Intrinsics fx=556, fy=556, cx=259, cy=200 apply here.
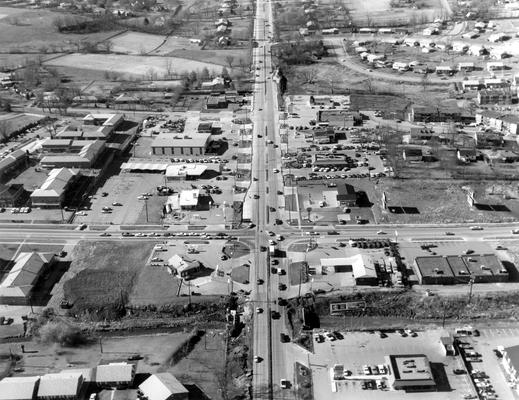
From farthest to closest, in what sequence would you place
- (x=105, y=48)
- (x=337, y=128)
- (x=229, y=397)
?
(x=105, y=48) → (x=337, y=128) → (x=229, y=397)

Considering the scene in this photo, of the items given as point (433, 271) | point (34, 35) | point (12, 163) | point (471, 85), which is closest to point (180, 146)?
point (12, 163)

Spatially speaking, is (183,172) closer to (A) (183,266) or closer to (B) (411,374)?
(A) (183,266)

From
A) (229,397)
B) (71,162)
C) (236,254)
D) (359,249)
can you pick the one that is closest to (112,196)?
(71,162)

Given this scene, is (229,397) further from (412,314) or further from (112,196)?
(112,196)

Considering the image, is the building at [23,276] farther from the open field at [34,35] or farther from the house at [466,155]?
the open field at [34,35]

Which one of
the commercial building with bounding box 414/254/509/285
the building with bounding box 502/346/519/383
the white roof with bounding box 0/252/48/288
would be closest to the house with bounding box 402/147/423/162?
the commercial building with bounding box 414/254/509/285

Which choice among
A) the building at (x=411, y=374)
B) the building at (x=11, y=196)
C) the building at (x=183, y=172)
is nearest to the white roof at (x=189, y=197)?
the building at (x=183, y=172)
